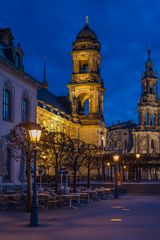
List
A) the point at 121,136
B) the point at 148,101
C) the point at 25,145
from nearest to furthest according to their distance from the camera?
1. the point at 25,145
2. the point at 148,101
3. the point at 121,136

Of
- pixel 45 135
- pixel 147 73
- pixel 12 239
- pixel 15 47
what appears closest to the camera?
pixel 12 239

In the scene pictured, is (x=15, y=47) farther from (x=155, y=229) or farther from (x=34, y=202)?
(x=155, y=229)

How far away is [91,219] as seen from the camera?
69.7 feet

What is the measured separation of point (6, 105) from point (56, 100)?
55.8 m

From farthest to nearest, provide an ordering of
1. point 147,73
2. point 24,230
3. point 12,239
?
point 147,73
point 24,230
point 12,239

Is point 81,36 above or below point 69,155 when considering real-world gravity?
above

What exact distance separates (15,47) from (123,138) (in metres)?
103

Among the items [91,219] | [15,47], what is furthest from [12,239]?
[15,47]

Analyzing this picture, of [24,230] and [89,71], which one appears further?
[89,71]

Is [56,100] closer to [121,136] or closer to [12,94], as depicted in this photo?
[121,136]

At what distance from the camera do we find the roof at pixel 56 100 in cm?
8762

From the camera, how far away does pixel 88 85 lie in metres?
93.6

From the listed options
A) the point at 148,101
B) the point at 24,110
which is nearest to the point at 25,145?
the point at 24,110

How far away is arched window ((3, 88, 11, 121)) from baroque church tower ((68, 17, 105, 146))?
179 feet
